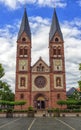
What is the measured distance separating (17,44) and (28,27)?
711cm

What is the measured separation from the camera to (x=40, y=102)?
67.0 meters

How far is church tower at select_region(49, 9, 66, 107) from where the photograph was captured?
6656cm

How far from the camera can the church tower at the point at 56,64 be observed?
66.6 meters

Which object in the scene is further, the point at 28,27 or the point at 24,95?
the point at 28,27

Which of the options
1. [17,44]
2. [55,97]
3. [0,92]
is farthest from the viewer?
[17,44]

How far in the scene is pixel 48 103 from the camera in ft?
218

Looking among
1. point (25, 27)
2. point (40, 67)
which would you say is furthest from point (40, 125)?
point (25, 27)

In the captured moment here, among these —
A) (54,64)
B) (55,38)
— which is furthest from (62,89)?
(55,38)

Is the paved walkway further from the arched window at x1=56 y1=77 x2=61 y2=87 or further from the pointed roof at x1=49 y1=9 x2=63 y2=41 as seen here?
the pointed roof at x1=49 y1=9 x2=63 y2=41

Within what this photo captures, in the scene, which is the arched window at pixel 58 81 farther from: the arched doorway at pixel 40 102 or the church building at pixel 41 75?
the arched doorway at pixel 40 102

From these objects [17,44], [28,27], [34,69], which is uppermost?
[28,27]

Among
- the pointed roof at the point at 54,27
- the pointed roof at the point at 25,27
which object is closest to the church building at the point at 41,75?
the pointed roof at the point at 54,27

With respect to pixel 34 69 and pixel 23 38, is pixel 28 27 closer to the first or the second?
pixel 23 38

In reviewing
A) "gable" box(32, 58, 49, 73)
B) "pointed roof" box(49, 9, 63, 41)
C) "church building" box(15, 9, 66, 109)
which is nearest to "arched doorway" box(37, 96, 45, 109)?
"church building" box(15, 9, 66, 109)
